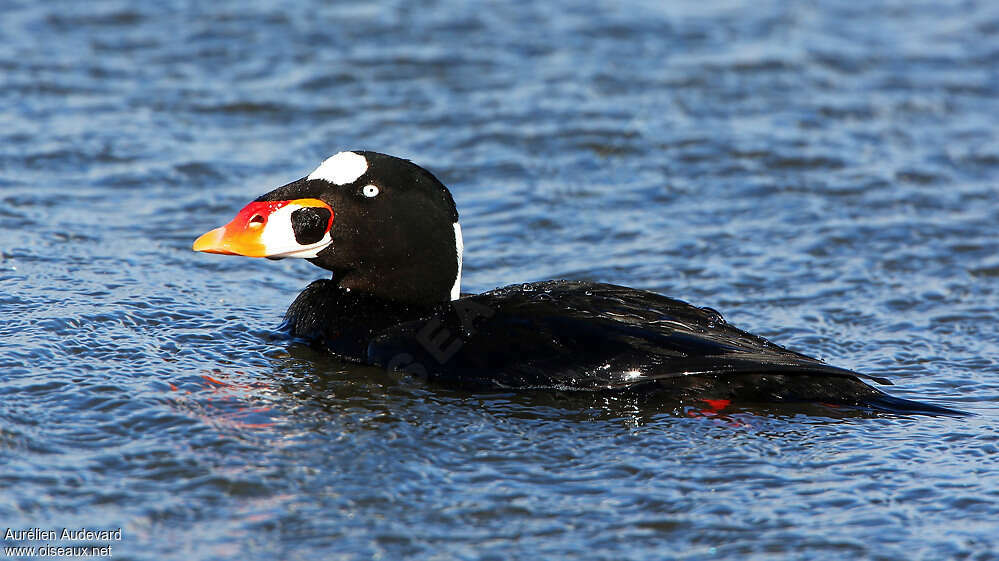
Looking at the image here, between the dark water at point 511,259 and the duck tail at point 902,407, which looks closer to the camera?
the dark water at point 511,259

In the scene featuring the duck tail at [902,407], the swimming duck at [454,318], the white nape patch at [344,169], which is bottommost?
the duck tail at [902,407]

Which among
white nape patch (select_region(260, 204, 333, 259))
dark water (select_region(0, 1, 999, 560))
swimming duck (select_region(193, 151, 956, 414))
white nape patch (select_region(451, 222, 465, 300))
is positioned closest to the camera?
dark water (select_region(0, 1, 999, 560))

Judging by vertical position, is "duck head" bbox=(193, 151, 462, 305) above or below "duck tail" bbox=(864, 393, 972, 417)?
above

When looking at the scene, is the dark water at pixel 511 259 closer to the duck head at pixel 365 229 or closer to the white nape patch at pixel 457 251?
Answer: the duck head at pixel 365 229

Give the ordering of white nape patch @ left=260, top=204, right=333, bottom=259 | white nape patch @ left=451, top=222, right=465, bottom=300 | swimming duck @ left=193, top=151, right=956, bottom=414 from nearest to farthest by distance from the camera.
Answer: swimming duck @ left=193, top=151, right=956, bottom=414 < white nape patch @ left=260, top=204, right=333, bottom=259 < white nape patch @ left=451, top=222, right=465, bottom=300

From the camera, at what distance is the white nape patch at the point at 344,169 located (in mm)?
5520

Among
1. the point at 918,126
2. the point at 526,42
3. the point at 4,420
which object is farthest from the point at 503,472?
the point at 526,42

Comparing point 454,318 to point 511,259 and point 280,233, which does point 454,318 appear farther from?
point 511,259

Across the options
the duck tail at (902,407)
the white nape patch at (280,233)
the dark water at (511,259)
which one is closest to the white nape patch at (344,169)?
the white nape patch at (280,233)

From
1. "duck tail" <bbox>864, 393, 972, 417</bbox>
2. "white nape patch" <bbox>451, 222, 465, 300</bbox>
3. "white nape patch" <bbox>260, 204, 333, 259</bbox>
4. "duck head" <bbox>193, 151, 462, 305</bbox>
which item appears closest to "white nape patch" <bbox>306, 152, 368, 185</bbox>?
"duck head" <bbox>193, 151, 462, 305</bbox>

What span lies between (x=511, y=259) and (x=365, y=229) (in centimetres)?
195

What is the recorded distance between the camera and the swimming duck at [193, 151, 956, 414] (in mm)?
4984

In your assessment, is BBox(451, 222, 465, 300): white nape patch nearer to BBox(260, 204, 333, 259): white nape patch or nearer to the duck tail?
BBox(260, 204, 333, 259): white nape patch

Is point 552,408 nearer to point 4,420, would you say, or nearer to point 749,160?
point 4,420
